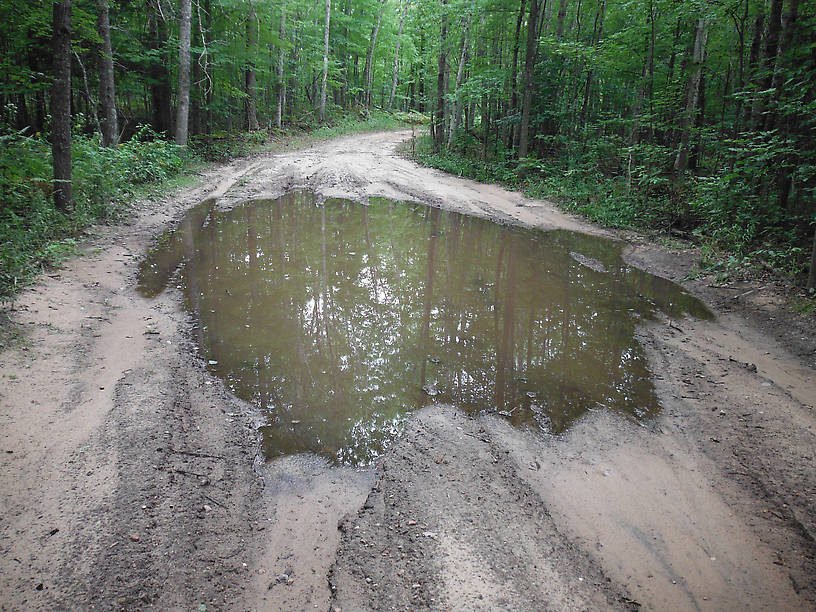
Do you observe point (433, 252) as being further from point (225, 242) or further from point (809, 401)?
point (809, 401)

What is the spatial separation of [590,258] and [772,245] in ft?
9.17

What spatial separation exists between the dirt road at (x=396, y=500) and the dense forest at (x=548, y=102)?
8.75ft

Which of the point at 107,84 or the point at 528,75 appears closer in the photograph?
the point at 107,84

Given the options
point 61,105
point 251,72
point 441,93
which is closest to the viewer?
point 61,105

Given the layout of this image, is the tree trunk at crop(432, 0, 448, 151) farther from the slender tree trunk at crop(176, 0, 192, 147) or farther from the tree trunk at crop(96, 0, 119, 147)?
the tree trunk at crop(96, 0, 119, 147)

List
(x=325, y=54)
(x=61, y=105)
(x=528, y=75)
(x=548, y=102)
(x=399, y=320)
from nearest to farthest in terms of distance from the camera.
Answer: (x=399, y=320)
(x=61, y=105)
(x=528, y=75)
(x=548, y=102)
(x=325, y=54)

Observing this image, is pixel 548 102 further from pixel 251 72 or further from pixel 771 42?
pixel 251 72

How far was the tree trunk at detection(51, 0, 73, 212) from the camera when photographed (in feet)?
24.5

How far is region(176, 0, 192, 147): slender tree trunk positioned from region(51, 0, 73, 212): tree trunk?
28.5ft

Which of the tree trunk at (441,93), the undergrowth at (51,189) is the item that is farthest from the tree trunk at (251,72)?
the tree trunk at (441,93)

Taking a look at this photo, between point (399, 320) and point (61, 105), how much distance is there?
265 inches

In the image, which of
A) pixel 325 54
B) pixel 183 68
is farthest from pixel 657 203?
pixel 325 54

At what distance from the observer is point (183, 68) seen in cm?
1602

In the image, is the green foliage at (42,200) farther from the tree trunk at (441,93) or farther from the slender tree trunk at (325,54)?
the slender tree trunk at (325,54)
